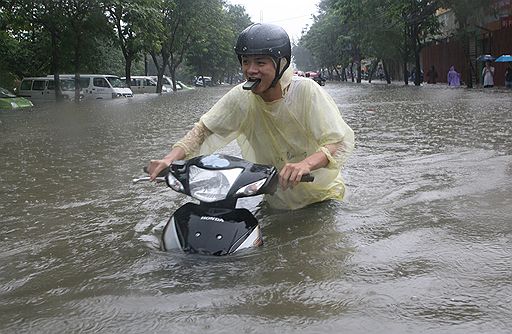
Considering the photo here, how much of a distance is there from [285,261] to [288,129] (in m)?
0.98

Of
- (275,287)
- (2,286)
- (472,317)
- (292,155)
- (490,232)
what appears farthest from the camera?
(292,155)

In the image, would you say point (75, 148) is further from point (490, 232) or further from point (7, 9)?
point (7, 9)

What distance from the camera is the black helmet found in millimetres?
3492

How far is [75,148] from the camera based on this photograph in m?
9.72

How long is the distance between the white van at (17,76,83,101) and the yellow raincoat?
2833 cm

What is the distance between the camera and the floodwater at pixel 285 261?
8.58 feet

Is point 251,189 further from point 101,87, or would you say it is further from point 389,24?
point 389,24

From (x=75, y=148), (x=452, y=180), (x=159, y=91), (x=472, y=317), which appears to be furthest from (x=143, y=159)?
(x=159, y=91)

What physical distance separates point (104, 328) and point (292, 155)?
76.5 inches

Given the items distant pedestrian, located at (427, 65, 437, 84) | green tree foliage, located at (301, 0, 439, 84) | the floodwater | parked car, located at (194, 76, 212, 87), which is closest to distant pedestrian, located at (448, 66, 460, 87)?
green tree foliage, located at (301, 0, 439, 84)

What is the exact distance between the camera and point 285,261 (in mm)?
3408

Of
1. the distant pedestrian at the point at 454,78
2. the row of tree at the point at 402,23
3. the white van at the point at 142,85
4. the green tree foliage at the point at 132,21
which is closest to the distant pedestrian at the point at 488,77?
the row of tree at the point at 402,23

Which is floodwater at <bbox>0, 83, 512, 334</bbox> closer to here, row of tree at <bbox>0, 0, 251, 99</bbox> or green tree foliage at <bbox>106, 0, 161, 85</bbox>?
row of tree at <bbox>0, 0, 251, 99</bbox>

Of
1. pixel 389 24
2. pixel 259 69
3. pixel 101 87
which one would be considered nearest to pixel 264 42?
pixel 259 69
